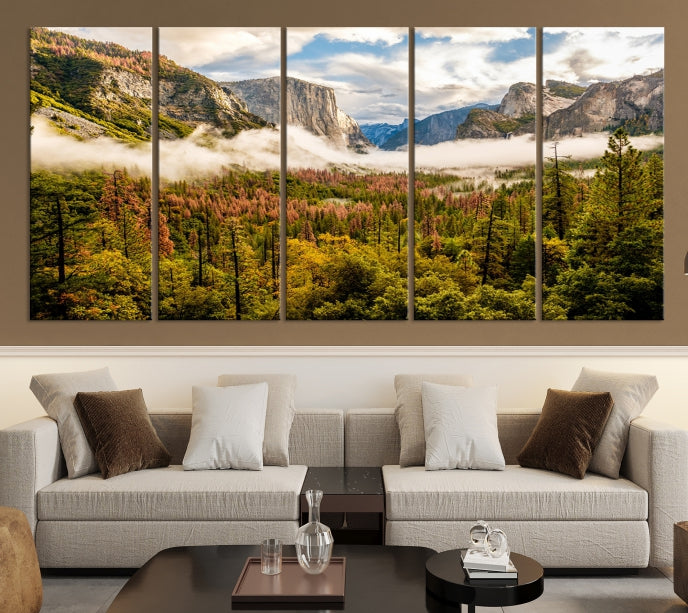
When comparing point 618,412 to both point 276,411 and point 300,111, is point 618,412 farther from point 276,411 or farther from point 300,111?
point 300,111

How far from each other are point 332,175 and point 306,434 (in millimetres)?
1779

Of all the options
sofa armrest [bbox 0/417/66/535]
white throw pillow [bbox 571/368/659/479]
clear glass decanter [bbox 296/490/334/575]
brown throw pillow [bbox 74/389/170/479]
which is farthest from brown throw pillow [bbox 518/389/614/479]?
sofa armrest [bbox 0/417/66/535]

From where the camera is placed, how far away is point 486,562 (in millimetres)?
2680

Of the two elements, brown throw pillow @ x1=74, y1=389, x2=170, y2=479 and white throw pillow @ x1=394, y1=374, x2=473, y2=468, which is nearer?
brown throw pillow @ x1=74, y1=389, x2=170, y2=479

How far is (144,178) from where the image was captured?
16.5 feet

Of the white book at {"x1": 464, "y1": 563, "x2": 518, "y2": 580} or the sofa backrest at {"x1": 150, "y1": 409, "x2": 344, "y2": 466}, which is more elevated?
the sofa backrest at {"x1": 150, "y1": 409, "x2": 344, "y2": 466}

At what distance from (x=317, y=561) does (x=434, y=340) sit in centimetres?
250

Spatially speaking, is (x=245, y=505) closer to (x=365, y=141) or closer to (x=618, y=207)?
(x=365, y=141)

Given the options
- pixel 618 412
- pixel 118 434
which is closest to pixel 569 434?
pixel 618 412

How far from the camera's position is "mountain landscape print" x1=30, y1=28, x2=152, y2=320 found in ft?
16.4

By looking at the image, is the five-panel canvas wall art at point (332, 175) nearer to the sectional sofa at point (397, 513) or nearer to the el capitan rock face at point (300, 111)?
the el capitan rock face at point (300, 111)

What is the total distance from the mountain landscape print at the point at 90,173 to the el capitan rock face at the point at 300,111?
2.33 ft

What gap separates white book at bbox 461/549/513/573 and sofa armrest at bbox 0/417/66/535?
2.21m

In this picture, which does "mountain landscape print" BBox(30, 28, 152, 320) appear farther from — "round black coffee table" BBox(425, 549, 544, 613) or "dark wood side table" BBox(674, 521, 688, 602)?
"dark wood side table" BBox(674, 521, 688, 602)
